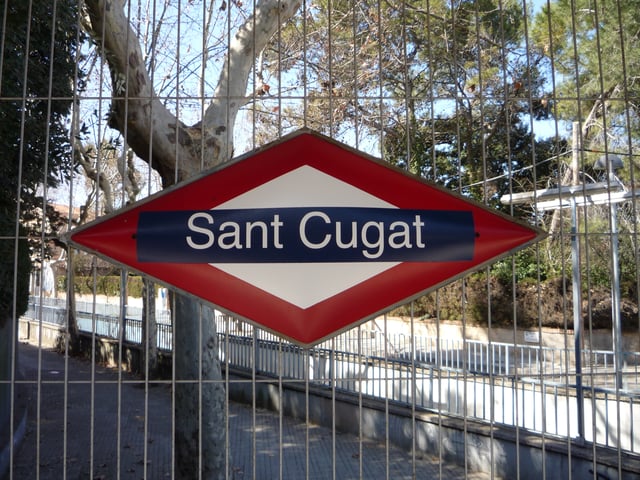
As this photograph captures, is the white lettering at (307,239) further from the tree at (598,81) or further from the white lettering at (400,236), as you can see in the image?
the tree at (598,81)

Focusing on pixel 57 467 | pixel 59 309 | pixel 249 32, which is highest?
pixel 249 32

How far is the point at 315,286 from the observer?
393 cm

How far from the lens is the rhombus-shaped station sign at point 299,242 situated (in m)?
3.92

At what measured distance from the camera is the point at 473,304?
69.8 ft

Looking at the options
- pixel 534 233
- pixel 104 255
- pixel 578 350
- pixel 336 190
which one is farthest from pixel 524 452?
pixel 104 255

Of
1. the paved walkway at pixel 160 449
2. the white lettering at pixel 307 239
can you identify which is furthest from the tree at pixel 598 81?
the white lettering at pixel 307 239

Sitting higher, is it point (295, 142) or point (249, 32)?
point (249, 32)

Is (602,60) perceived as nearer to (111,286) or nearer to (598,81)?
(598,81)

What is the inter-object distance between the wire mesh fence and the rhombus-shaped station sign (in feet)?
0.51

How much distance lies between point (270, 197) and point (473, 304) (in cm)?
1824

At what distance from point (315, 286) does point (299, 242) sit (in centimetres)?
28

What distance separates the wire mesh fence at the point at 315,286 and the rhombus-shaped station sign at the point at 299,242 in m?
0.15

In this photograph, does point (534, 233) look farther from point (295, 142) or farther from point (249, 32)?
point (249, 32)

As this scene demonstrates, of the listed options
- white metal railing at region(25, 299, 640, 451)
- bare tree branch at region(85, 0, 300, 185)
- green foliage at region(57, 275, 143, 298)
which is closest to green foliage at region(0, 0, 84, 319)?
bare tree branch at region(85, 0, 300, 185)
